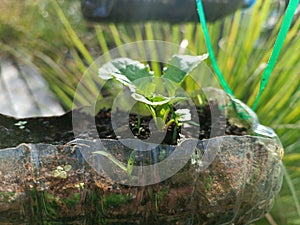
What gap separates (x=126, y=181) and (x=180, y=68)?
0.12 metres

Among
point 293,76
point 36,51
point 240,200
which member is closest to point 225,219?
point 240,200

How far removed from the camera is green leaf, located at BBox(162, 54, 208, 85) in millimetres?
413

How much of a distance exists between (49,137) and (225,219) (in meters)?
0.19

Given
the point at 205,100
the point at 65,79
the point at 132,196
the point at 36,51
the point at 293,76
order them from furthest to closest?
the point at 36,51, the point at 65,79, the point at 293,76, the point at 205,100, the point at 132,196

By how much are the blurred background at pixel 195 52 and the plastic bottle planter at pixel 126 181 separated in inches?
9.3

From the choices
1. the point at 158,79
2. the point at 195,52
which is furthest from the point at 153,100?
the point at 195,52

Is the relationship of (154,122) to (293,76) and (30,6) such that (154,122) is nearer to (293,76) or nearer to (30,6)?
(293,76)

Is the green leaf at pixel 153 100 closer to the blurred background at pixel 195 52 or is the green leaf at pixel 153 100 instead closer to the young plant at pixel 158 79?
the young plant at pixel 158 79

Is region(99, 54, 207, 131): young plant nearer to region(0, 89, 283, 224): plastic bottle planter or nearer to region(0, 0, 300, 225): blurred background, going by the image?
region(0, 89, 283, 224): plastic bottle planter

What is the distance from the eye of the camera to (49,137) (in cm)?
43

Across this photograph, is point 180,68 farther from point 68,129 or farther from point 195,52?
point 195,52

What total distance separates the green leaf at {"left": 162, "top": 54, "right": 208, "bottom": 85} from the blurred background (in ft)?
0.92

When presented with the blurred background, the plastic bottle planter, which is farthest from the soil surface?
the blurred background

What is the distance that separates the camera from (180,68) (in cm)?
42
